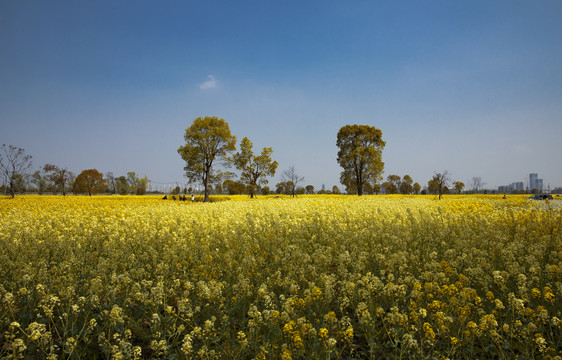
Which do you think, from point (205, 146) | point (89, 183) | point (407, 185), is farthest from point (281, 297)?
point (407, 185)

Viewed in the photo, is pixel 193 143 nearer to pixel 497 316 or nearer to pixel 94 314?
pixel 94 314

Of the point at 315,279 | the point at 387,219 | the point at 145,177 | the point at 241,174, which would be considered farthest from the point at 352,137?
the point at 145,177

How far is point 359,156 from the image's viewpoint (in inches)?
1622

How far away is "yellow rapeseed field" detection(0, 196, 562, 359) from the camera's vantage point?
295cm

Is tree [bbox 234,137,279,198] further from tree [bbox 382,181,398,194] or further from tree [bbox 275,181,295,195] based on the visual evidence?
tree [bbox 382,181,398,194]

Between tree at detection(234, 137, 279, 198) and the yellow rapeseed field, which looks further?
tree at detection(234, 137, 279, 198)

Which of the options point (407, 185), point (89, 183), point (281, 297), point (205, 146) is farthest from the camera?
point (407, 185)

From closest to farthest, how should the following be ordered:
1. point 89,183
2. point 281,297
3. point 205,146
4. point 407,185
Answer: point 281,297 < point 205,146 < point 89,183 < point 407,185

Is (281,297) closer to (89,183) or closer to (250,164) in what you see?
(250,164)

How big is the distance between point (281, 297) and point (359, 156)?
39871 mm

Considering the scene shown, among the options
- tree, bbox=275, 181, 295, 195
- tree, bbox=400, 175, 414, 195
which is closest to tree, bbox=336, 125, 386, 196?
tree, bbox=275, 181, 295, 195

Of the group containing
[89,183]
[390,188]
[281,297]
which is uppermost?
[89,183]

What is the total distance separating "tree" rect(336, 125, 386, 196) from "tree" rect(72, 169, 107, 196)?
70989mm

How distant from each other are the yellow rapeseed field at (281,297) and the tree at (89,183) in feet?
276
